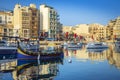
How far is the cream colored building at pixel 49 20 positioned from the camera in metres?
53.1

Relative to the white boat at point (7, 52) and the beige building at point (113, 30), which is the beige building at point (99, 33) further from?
the white boat at point (7, 52)

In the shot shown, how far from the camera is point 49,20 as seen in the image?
53.4 m

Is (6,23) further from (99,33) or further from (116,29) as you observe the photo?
(99,33)

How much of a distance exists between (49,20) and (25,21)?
19.3ft

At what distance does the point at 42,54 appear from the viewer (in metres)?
19.7

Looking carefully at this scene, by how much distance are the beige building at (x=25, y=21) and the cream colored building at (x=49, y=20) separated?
288 centimetres

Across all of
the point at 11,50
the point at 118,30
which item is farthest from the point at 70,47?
the point at 118,30

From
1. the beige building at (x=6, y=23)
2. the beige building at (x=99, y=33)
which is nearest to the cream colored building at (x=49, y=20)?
the beige building at (x=6, y=23)

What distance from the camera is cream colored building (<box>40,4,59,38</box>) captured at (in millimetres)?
53125

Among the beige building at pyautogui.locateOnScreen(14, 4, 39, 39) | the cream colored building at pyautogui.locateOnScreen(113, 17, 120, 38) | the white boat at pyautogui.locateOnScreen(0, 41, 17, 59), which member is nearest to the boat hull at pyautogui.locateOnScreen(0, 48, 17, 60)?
the white boat at pyautogui.locateOnScreen(0, 41, 17, 59)

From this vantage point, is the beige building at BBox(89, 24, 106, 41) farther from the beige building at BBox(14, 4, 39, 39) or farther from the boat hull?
the boat hull

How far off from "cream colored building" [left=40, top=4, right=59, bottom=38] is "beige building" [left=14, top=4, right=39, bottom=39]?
2.88 meters

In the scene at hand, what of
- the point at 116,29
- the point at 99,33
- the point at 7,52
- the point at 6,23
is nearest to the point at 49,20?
the point at 6,23

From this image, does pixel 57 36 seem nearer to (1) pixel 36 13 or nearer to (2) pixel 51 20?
(2) pixel 51 20
